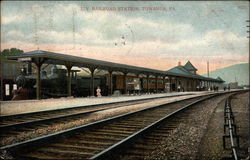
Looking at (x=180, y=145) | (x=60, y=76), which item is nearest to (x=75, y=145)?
(x=180, y=145)

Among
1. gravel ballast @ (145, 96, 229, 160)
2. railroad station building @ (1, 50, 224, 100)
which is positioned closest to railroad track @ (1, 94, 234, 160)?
gravel ballast @ (145, 96, 229, 160)

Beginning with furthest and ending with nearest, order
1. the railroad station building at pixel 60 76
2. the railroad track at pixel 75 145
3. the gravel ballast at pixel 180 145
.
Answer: the railroad station building at pixel 60 76, the gravel ballast at pixel 180 145, the railroad track at pixel 75 145

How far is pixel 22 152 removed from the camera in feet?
13.7

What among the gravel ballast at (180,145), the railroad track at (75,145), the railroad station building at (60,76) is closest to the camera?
the railroad track at (75,145)

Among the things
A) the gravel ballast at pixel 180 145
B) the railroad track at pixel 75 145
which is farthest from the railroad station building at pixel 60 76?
the gravel ballast at pixel 180 145

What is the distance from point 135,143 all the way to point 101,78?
22.6 metres

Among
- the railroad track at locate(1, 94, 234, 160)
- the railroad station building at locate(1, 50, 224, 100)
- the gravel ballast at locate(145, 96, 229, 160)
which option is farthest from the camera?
the railroad station building at locate(1, 50, 224, 100)

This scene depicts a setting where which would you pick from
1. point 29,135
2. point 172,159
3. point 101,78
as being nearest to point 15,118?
point 29,135

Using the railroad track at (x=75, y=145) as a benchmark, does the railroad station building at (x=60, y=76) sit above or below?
above

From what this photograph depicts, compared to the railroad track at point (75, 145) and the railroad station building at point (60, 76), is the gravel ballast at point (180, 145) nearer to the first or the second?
the railroad track at point (75, 145)

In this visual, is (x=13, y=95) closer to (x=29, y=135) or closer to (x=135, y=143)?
(x=29, y=135)

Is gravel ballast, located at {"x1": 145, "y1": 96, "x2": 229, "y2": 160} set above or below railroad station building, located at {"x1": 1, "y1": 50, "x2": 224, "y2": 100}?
below

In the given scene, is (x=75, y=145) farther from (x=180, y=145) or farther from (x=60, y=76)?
(x=60, y=76)

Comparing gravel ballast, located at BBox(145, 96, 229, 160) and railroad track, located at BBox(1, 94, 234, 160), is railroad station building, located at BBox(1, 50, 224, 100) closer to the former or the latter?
railroad track, located at BBox(1, 94, 234, 160)
